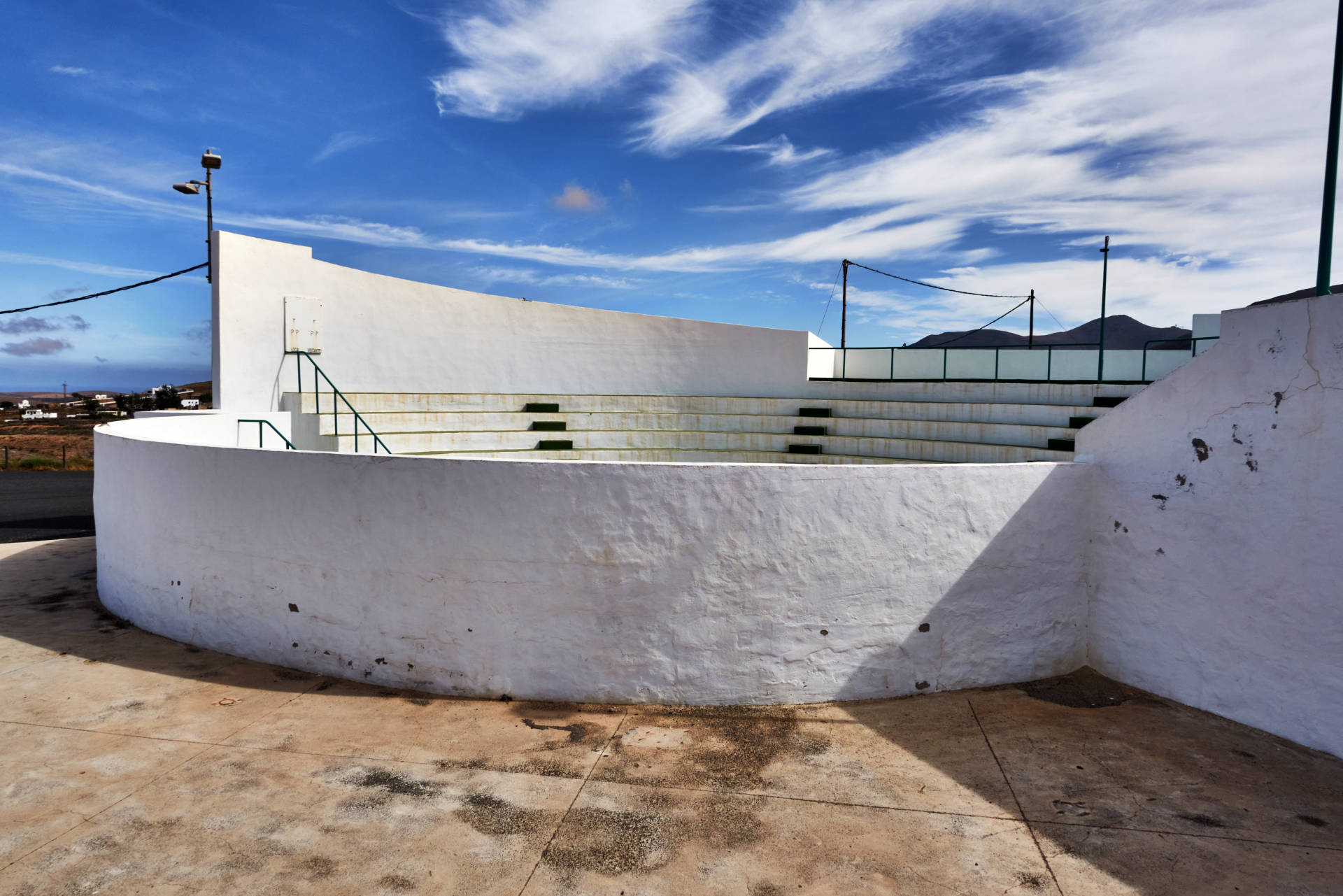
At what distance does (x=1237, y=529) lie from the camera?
17.9 feet

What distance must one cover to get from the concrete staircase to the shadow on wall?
94.6 inches

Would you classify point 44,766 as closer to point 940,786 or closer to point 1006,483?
point 940,786

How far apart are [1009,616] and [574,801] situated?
3.92 meters

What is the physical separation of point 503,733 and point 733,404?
31.0ft

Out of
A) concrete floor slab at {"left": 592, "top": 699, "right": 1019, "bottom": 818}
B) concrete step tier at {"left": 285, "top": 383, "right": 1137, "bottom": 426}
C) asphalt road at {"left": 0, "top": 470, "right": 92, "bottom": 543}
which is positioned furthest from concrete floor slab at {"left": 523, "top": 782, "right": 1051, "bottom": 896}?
asphalt road at {"left": 0, "top": 470, "right": 92, "bottom": 543}

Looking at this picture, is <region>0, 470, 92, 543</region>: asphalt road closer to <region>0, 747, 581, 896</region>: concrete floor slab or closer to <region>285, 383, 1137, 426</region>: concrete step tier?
<region>285, 383, 1137, 426</region>: concrete step tier

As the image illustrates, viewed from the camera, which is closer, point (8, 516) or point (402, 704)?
point (402, 704)

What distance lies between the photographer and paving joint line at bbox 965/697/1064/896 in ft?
12.3

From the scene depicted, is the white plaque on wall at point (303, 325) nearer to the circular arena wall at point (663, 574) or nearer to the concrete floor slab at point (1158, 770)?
the circular arena wall at point (663, 574)

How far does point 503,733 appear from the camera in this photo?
519cm

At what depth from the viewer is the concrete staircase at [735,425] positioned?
9.60 meters

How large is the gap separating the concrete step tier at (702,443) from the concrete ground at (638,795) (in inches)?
160

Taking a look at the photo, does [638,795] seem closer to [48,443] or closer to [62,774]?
[62,774]

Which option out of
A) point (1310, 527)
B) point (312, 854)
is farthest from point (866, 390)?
point (312, 854)
